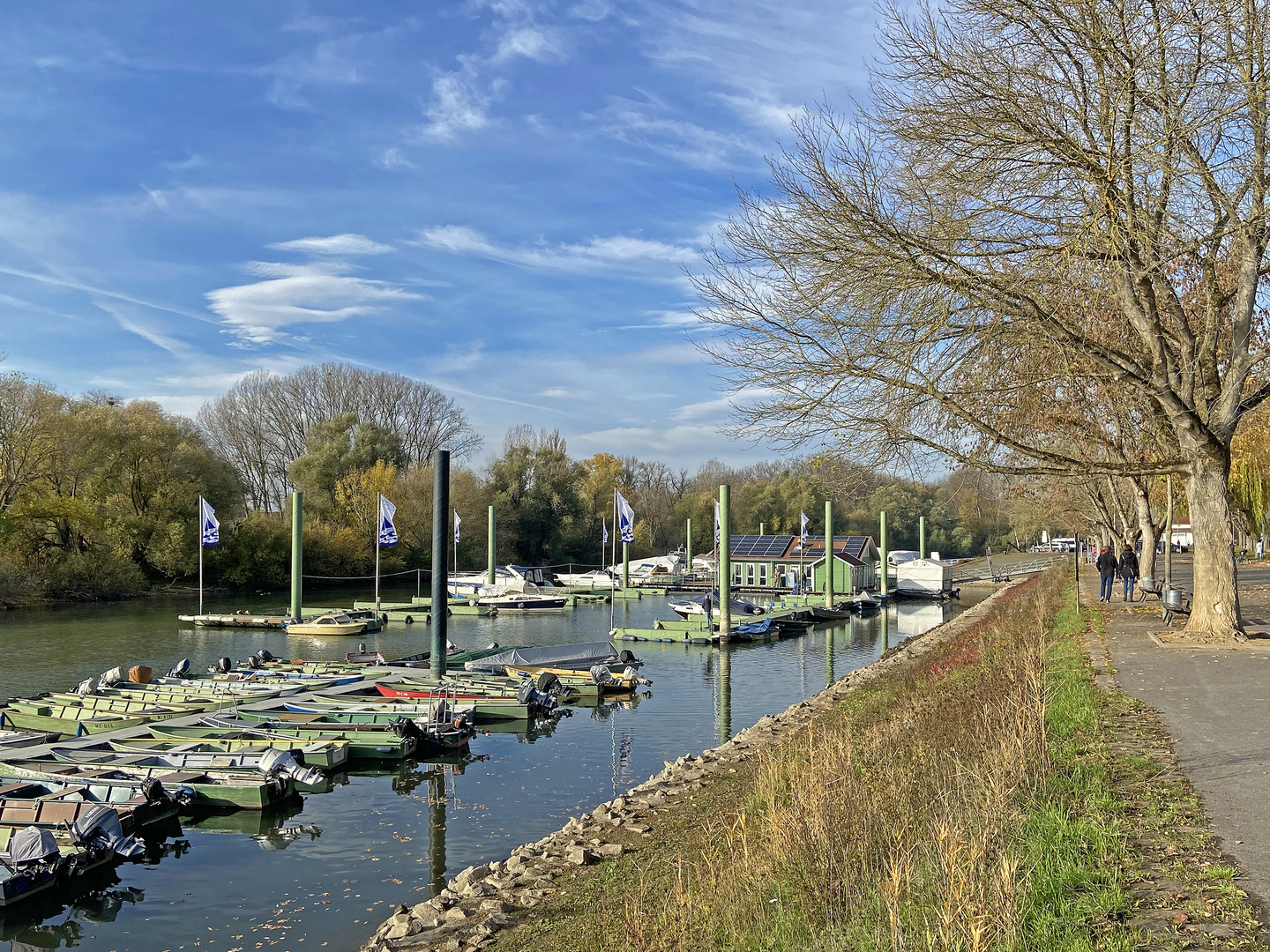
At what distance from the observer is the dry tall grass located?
18.4 feet

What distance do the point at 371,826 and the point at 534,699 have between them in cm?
782

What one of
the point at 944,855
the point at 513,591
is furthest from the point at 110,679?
the point at 513,591

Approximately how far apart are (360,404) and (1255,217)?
258ft

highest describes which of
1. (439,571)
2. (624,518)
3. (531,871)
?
(624,518)

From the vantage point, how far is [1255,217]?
14.4 meters

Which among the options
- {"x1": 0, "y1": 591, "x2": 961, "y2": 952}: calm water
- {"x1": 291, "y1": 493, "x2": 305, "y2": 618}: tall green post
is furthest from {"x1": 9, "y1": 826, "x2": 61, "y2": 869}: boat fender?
{"x1": 291, "y1": 493, "x2": 305, "y2": 618}: tall green post

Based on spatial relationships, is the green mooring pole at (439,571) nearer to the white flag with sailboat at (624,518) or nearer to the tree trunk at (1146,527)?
the white flag with sailboat at (624,518)

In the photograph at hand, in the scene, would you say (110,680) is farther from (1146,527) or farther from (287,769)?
(1146,527)

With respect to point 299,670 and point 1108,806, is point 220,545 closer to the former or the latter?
point 299,670

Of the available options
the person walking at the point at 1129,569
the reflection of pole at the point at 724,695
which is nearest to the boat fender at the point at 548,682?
the reflection of pole at the point at 724,695

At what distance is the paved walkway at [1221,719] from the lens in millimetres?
7168

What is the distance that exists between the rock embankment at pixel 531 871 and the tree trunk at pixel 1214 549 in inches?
333

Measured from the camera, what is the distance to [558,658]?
28375 mm

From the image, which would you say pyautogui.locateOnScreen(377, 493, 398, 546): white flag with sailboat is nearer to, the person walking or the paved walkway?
the person walking
